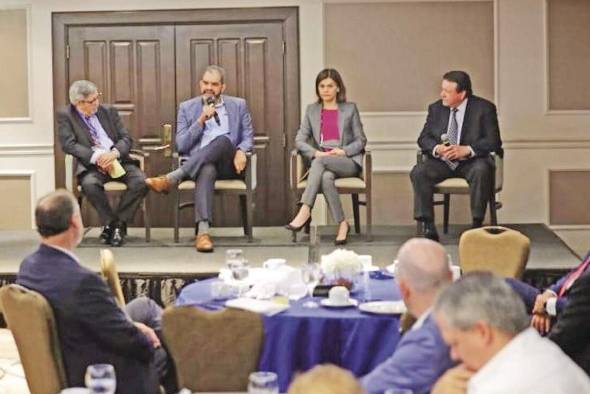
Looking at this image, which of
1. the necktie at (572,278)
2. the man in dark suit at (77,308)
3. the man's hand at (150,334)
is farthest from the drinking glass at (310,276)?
the necktie at (572,278)

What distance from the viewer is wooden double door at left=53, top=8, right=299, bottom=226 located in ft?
29.1

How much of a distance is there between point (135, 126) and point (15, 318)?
5.09 metres

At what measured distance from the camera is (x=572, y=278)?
15.6 ft

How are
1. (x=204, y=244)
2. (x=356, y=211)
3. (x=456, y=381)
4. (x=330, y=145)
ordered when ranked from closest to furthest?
(x=456, y=381) < (x=204, y=244) < (x=330, y=145) < (x=356, y=211)

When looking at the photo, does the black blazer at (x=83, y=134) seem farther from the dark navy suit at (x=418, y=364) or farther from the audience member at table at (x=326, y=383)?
the audience member at table at (x=326, y=383)

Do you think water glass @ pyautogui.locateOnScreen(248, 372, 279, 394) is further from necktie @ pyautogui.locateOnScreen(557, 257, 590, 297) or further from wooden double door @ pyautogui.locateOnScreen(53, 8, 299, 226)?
wooden double door @ pyautogui.locateOnScreen(53, 8, 299, 226)

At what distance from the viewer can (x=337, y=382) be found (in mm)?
2178

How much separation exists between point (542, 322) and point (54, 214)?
215 centimetres

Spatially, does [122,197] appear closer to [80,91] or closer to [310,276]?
[80,91]

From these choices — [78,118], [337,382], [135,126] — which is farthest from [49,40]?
[337,382]

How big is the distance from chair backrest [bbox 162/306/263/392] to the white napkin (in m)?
0.47

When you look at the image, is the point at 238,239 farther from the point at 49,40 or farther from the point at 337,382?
the point at 337,382

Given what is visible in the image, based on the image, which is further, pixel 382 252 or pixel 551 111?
pixel 551 111

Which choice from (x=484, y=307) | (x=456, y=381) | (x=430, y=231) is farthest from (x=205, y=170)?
(x=484, y=307)
